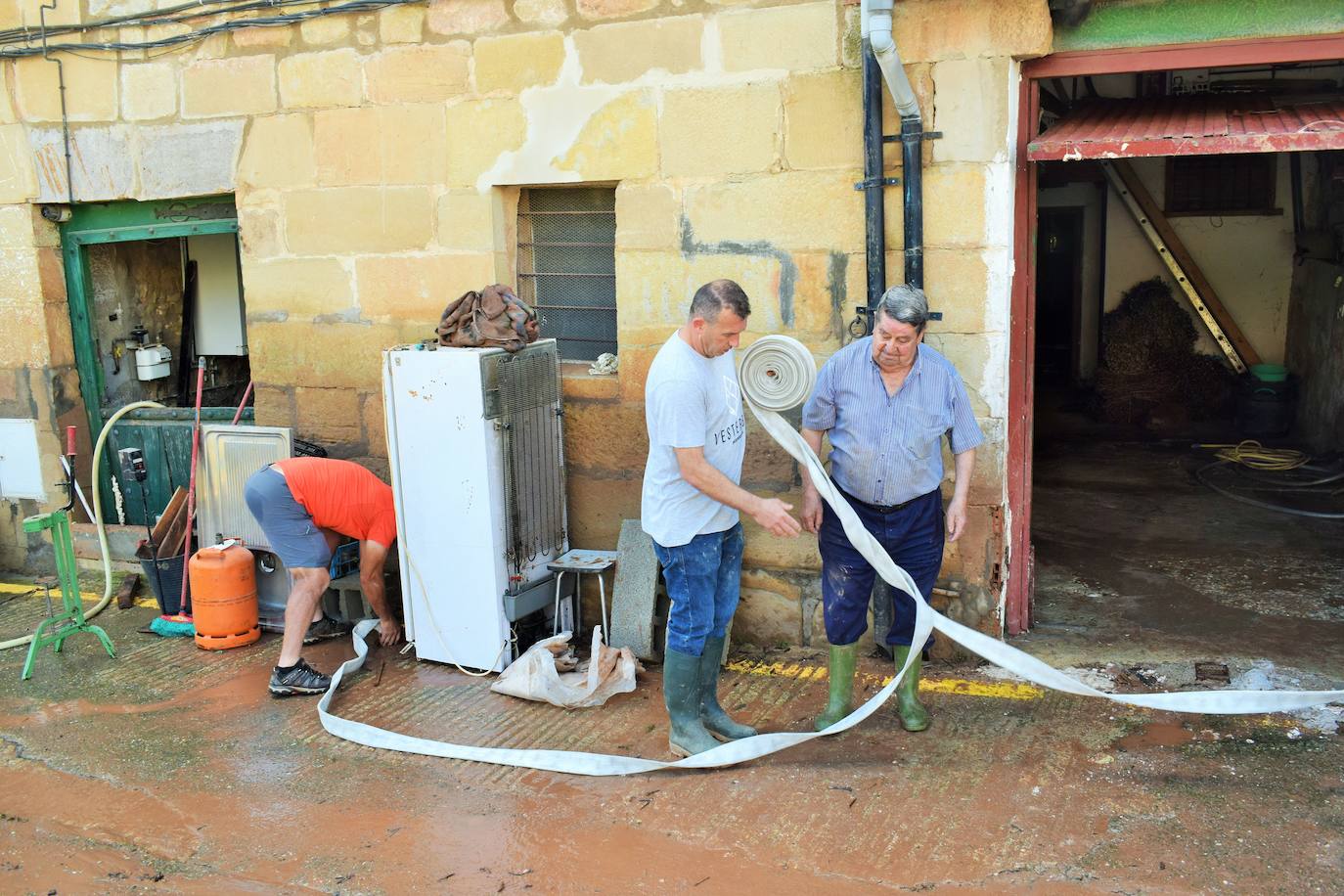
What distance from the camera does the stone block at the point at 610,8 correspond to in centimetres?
577

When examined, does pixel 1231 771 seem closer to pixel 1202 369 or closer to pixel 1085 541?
pixel 1085 541

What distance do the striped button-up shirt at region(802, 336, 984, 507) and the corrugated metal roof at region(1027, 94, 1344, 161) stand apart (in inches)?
46.6

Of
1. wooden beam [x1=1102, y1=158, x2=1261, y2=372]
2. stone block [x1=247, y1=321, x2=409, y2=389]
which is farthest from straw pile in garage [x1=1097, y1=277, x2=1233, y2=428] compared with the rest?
stone block [x1=247, y1=321, x2=409, y2=389]

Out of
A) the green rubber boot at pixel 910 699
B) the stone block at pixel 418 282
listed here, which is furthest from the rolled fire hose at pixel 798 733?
the stone block at pixel 418 282

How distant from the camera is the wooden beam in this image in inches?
466

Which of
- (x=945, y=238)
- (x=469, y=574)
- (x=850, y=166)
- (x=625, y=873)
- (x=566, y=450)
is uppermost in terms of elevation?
(x=850, y=166)

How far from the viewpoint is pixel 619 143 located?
233 inches

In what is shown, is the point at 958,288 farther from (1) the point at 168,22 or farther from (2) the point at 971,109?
(1) the point at 168,22

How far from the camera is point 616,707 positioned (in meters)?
5.40

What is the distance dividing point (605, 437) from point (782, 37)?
2.18 metres

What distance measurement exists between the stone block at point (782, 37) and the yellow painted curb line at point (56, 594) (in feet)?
A: 15.7

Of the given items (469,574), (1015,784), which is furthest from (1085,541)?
(469,574)

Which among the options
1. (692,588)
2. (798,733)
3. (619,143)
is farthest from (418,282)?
(798,733)

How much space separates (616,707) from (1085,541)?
3768 millimetres
